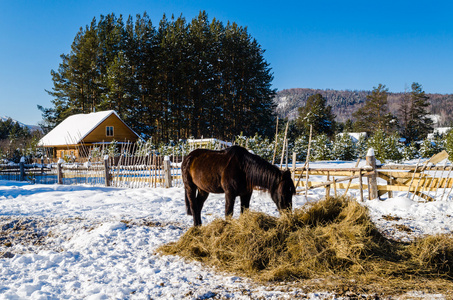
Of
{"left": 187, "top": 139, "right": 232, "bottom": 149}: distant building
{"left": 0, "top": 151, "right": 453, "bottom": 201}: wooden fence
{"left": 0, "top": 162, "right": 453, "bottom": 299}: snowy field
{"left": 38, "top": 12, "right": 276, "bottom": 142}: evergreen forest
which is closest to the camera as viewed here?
{"left": 0, "top": 162, "right": 453, "bottom": 299}: snowy field

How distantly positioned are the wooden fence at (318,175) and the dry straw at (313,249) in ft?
10.9

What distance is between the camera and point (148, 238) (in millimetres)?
5102

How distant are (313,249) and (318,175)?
40.0 ft

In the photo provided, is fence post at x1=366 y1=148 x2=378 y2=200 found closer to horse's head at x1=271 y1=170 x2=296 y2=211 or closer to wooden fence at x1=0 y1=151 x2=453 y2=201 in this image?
wooden fence at x1=0 y1=151 x2=453 y2=201

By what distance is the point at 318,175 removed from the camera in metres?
15.2

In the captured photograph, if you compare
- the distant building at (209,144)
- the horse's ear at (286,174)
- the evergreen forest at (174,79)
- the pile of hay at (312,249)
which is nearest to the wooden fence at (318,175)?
the distant building at (209,144)

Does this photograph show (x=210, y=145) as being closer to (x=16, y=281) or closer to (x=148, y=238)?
(x=148, y=238)

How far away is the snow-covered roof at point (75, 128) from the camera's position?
102ft

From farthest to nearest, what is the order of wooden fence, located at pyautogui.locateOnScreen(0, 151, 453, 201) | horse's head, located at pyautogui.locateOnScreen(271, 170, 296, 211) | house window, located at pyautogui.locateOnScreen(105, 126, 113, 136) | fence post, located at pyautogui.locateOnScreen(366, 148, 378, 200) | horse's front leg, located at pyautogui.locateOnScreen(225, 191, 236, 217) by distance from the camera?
house window, located at pyautogui.locateOnScreen(105, 126, 113, 136) < fence post, located at pyautogui.locateOnScreen(366, 148, 378, 200) < wooden fence, located at pyautogui.locateOnScreen(0, 151, 453, 201) < horse's front leg, located at pyautogui.locateOnScreen(225, 191, 236, 217) < horse's head, located at pyautogui.locateOnScreen(271, 170, 296, 211)

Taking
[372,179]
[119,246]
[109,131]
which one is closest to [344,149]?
[372,179]

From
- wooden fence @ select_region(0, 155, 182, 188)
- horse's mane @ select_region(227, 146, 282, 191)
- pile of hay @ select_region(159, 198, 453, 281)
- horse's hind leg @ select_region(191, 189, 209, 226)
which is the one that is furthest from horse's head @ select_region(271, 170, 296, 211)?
wooden fence @ select_region(0, 155, 182, 188)

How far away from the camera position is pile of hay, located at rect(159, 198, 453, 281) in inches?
135

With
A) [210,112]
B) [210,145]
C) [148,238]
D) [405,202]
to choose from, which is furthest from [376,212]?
[210,112]

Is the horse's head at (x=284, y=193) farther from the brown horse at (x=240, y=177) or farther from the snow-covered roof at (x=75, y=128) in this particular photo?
the snow-covered roof at (x=75, y=128)
